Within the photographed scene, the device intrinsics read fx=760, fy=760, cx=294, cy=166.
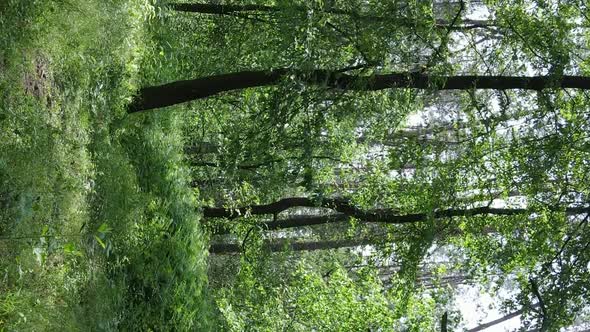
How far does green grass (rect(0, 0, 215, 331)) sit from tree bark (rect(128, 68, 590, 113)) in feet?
3.18

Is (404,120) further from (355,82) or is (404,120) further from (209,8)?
(355,82)

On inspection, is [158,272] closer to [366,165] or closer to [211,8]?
[211,8]

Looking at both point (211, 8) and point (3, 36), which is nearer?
point (3, 36)

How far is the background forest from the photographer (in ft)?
24.1

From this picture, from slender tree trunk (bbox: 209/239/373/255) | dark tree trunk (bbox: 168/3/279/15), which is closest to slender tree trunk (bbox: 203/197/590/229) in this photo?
slender tree trunk (bbox: 209/239/373/255)

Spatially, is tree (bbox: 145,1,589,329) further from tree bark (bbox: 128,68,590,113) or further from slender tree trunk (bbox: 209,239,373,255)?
slender tree trunk (bbox: 209,239,373,255)

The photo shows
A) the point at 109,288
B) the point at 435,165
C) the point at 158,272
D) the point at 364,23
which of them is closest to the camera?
the point at 109,288

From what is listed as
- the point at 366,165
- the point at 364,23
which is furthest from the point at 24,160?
the point at 366,165

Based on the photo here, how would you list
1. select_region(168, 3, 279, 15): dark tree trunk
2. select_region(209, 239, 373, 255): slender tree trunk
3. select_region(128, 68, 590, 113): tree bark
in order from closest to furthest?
select_region(128, 68, 590, 113): tree bark → select_region(168, 3, 279, 15): dark tree trunk → select_region(209, 239, 373, 255): slender tree trunk

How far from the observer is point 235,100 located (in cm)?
1616

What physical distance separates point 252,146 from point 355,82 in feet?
5.35

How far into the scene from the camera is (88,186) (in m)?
8.14

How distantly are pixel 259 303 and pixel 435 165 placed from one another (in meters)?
6.82

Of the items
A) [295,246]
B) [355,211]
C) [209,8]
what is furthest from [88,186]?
[295,246]
